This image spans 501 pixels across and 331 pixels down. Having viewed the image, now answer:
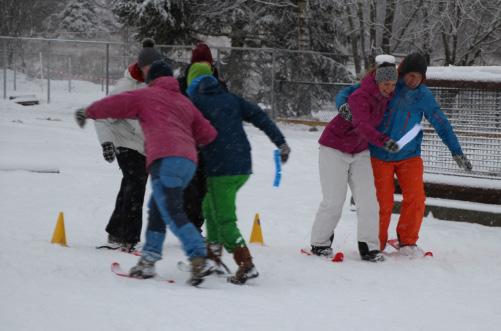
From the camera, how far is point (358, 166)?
680cm

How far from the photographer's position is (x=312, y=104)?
20.4 meters

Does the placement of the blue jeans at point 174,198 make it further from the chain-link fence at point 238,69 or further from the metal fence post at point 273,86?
the metal fence post at point 273,86

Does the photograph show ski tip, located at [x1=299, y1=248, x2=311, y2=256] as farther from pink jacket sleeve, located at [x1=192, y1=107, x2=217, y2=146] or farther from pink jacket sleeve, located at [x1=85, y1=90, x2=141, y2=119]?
pink jacket sleeve, located at [x1=85, y1=90, x2=141, y2=119]

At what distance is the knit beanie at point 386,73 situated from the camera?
6645mm

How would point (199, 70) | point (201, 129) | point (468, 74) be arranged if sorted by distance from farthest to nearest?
point (468, 74)
point (199, 70)
point (201, 129)

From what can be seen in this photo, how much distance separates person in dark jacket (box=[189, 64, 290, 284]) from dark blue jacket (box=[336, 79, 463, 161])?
134 cm

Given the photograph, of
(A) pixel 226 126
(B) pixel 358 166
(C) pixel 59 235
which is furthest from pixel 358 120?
(C) pixel 59 235

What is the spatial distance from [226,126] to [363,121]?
1322 millimetres

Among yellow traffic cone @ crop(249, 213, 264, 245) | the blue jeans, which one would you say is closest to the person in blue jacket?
yellow traffic cone @ crop(249, 213, 264, 245)

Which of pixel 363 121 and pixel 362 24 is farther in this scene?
pixel 362 24

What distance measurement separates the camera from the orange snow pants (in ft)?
23.1

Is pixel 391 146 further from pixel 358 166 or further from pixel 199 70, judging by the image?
pixel 199 70

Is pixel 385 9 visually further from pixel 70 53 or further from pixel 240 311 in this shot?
pixel 240 311

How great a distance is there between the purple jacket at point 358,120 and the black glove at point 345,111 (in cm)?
4
